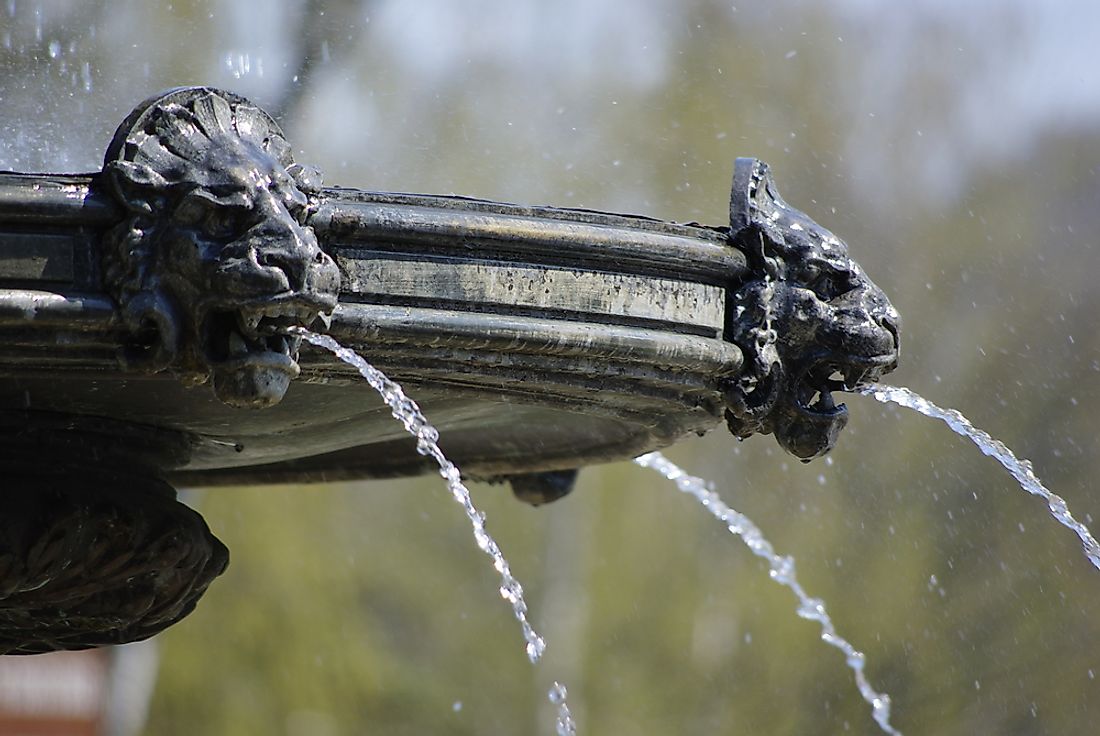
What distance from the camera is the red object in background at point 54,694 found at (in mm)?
12680

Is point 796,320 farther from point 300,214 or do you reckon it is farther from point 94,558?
point 94,558

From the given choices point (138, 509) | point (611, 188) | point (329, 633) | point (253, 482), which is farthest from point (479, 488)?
point (138, 509)

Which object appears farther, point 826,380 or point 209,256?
point 826,380

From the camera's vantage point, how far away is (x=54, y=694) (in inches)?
520

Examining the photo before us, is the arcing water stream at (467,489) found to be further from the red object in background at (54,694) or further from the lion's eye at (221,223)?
the red object in background at (54,694)

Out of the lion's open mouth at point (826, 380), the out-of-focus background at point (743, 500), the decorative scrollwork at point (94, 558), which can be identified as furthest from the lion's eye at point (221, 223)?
the out-of-focus background at point (743, 500)

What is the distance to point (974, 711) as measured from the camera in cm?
1327

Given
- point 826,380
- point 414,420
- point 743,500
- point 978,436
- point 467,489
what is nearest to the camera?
point 414,420

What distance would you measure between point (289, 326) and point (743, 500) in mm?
12400

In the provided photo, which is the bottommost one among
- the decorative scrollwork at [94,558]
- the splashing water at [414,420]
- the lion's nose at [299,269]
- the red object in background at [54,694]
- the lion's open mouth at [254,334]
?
the red object in background at [54,694]

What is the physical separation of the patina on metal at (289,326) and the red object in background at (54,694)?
9.77 m

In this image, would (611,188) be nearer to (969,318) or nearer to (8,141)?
(969,318)

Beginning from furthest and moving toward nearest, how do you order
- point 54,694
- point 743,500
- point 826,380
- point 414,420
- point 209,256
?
point 743,500
point 54,694
point 826,380
point 414,420
point 209,256

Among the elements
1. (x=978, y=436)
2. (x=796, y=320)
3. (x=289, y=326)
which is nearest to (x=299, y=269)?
(x=289, y=326)
